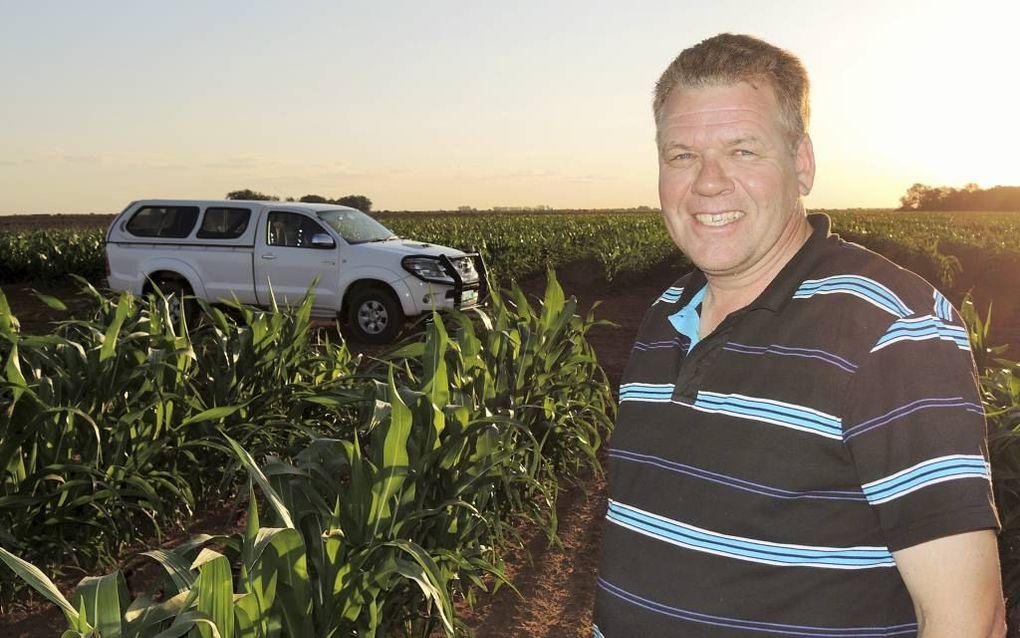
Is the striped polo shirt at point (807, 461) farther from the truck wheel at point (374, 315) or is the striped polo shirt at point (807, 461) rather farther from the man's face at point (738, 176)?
the truck wheel at point (374, 315)

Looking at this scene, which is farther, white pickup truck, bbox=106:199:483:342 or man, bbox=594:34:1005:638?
white pickup truck, bbox=106:199:483:342

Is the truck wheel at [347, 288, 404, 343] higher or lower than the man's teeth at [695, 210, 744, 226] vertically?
lower

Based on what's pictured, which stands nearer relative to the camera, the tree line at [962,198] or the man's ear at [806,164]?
the man's ear at [806,164]

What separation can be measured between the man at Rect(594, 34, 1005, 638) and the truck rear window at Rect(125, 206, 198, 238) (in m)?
10.9

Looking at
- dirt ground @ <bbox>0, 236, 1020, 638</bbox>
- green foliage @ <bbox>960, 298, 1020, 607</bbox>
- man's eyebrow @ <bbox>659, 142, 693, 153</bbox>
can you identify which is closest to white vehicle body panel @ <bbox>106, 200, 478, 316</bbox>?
dirt ground @ <bbox>0, 236, 1020, 638</bbox>

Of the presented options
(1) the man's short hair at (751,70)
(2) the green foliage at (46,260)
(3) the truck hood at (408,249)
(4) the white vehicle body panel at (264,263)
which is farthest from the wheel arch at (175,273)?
(1) the man's short hair at (751,70)

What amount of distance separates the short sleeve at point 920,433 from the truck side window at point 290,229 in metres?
10.2

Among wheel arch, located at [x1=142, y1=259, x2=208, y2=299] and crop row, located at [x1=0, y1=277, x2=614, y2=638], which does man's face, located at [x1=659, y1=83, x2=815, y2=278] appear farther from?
wheel arch, located at [x1=142, y1=259, x2=208, y2=299]

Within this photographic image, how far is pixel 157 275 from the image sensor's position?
38.3ft

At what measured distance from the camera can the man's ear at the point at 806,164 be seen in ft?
5.39

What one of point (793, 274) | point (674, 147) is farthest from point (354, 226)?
point (793, 274)

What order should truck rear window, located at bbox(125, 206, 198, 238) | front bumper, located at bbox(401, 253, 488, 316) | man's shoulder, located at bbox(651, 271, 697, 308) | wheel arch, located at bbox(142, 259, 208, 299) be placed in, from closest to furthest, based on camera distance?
man's shoulder, located at bbox(651, 271, 697, 308) < front bumper, located at bbox(401, 253, 488, 316) < wheel arch, located at bbox(142, 259, 208, 299) < truck rear window, located at bbox(125, 206, 198, 238)

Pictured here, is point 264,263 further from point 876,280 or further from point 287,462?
point 876,280

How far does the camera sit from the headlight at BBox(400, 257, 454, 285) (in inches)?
418
